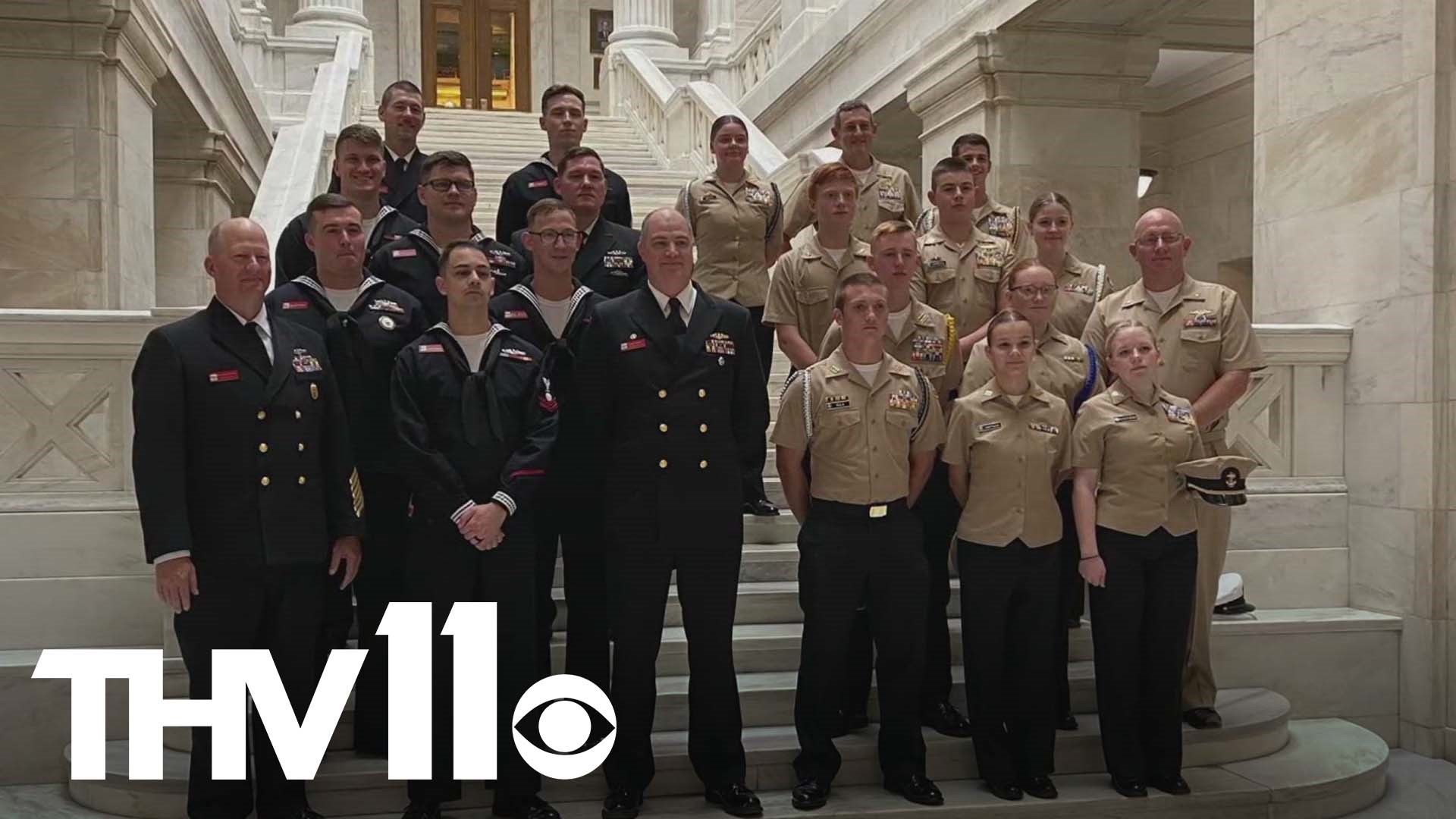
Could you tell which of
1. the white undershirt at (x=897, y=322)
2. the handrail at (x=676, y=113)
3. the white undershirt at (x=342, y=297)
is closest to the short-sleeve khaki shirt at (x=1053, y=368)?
the white undershirt at (x=897, y=322)

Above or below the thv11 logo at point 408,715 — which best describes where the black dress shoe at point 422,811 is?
below

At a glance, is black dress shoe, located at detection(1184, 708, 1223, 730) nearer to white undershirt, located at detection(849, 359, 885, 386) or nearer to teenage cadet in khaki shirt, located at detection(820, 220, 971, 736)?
teenage cadet in khaki shirt, located at detection(820, 220, 971, 736)

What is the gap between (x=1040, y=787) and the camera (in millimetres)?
5078

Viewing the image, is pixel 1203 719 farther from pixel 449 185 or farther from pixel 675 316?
pixel 449 185

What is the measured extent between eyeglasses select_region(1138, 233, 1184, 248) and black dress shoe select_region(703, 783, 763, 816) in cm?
285

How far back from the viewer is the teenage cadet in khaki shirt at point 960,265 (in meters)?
5.98

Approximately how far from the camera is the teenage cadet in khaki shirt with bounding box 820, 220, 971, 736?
544cm

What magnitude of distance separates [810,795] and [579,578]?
3.95 ft

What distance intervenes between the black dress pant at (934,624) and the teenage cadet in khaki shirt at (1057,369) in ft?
1.48

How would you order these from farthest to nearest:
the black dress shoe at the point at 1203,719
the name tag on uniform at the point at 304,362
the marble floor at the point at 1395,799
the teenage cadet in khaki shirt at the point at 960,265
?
the teenage cadet in khaki shirt at the point at 960,265 < the black dress shoe at the point at 1203,719 < the marble floor at the point at 1395,799 < the name tag on uniform at the point at 304,362

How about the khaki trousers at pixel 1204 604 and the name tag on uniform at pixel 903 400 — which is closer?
the name tag on uniform at pixel 903 400

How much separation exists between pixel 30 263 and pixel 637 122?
10.3 m

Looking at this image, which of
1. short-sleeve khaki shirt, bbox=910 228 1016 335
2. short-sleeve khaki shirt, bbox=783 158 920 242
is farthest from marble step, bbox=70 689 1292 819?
short-sleeve khaki shirt, bbox=783 158 920 242

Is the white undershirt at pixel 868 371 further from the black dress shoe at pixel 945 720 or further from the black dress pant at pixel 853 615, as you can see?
the black dress shoe at pixel 945 720
